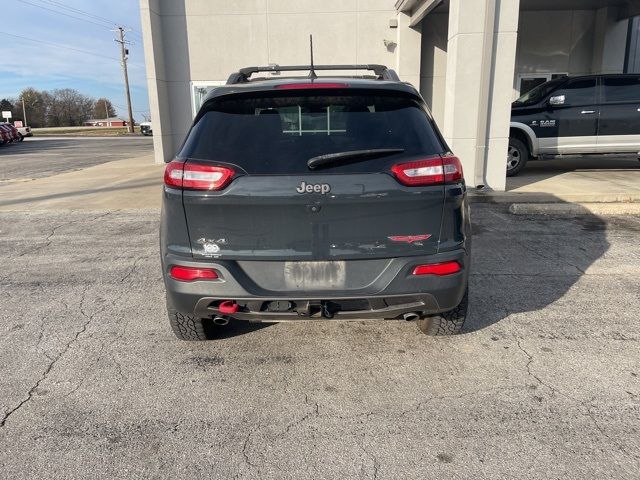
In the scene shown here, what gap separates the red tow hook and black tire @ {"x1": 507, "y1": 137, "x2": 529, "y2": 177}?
9.24 meters

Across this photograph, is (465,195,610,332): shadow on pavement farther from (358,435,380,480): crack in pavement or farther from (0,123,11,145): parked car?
(0,123,11,145): parked car

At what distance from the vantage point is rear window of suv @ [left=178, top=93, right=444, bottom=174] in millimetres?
2859

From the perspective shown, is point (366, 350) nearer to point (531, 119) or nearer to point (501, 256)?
point (501, 256)

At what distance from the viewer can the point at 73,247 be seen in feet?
21.5

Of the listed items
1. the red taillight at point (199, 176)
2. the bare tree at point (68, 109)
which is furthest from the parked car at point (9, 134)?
the bare tree at point (68, 109)

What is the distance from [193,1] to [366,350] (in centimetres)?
1390

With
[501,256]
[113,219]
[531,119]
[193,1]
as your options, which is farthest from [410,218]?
[193,1]

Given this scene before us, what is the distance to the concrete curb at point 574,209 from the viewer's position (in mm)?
7852

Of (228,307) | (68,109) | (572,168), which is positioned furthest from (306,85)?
(68,109)

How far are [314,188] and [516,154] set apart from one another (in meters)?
9.19

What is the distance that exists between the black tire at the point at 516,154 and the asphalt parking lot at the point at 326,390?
6116 millimetres

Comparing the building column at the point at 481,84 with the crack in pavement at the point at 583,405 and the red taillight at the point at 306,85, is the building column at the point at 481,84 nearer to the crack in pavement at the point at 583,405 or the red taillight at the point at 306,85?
the crack in pavement at the point at 583,405

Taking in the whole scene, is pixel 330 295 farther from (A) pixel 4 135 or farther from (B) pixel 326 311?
(A) pixel 4 135

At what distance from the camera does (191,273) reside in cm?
295
